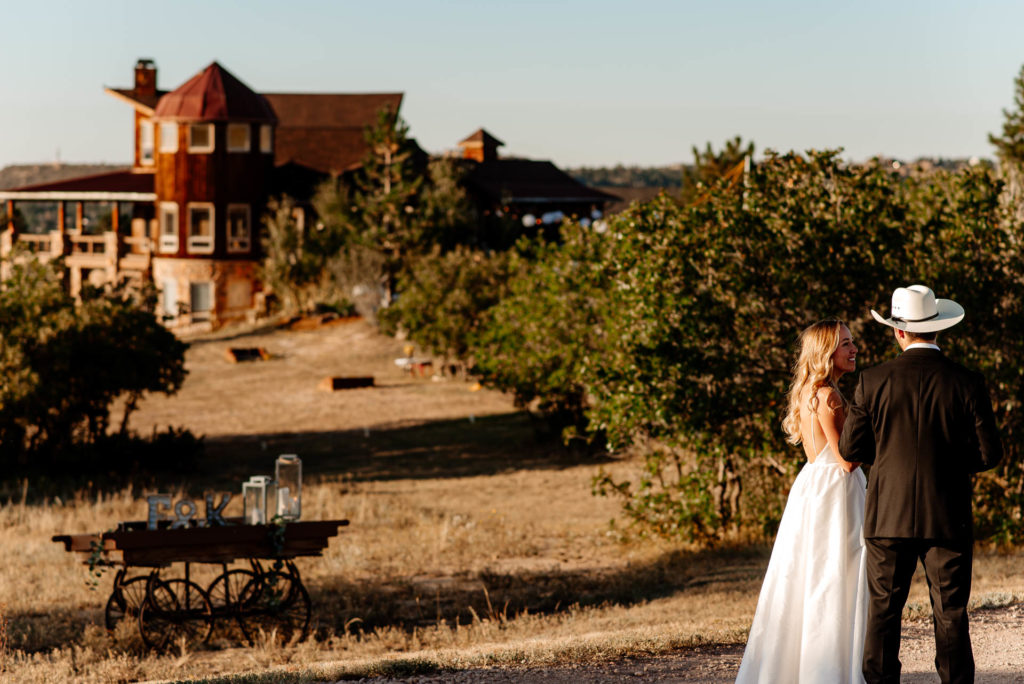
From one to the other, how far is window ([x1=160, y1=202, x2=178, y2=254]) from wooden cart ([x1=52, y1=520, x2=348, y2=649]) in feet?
119

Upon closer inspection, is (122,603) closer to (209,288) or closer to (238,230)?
(209,288)

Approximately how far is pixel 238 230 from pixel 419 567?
113 feet

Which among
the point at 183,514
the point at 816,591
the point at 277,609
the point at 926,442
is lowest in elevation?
the point at 277,609

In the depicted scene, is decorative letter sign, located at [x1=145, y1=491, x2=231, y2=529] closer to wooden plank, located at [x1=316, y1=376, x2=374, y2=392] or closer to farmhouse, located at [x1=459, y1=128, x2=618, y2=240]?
wooden plank, located at [x1=316, y1=376, x2=374, y2=392]

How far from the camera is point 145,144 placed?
50.8 meters

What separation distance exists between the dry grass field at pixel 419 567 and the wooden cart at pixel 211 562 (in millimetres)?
293

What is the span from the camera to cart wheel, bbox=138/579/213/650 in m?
10.2

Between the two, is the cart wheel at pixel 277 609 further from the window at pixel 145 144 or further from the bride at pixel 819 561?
the window at pixel 145 144

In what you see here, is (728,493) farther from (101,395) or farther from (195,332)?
(195,332)

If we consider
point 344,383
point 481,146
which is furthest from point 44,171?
point 344,383

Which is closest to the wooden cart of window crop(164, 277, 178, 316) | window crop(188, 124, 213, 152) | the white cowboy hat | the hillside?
the white cowboy hat

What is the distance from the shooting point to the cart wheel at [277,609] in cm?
1067

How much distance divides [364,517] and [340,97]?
138 ft

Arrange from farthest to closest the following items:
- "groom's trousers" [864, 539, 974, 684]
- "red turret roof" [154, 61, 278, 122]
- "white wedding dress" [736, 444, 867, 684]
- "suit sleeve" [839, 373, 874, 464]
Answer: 1. "red turret roof" [154, 61, 278, 122]
2. "white wedding dress" [736, 444, 867, 684]
3. "suit sleeve" [839, 373, 874, 464]
4. "groom's trousers" [864, 539, 974, 684]
